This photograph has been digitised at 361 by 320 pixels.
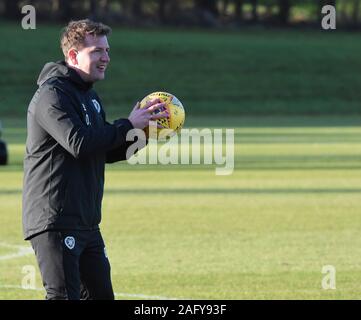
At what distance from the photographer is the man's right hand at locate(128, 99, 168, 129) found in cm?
922

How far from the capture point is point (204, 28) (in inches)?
3666

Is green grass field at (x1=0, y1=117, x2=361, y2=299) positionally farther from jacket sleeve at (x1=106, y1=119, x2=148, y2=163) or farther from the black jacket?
the black jacket

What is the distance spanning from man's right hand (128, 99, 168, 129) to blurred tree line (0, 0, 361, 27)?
7819cm

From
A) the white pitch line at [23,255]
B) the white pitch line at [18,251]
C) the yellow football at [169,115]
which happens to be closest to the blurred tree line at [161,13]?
the white pitch line at [18,251]

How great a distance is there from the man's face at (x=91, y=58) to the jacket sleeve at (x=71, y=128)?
0.83ft

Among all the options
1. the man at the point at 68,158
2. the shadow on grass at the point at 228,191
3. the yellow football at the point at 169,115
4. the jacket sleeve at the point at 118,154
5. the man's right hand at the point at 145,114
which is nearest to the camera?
the man at the point at 68,158

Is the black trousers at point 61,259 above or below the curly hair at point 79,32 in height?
below

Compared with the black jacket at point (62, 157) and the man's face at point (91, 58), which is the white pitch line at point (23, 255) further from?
the man's face at point (91, 58)

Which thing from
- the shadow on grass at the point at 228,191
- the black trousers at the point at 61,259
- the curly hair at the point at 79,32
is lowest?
the shadow on grass at the point at 228,191

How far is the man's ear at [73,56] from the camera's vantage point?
9289 millimetres

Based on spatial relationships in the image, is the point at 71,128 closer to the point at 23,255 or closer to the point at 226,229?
the point at 23,255

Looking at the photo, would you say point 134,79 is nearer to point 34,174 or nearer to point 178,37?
point 178,37

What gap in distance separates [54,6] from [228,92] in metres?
30.7
